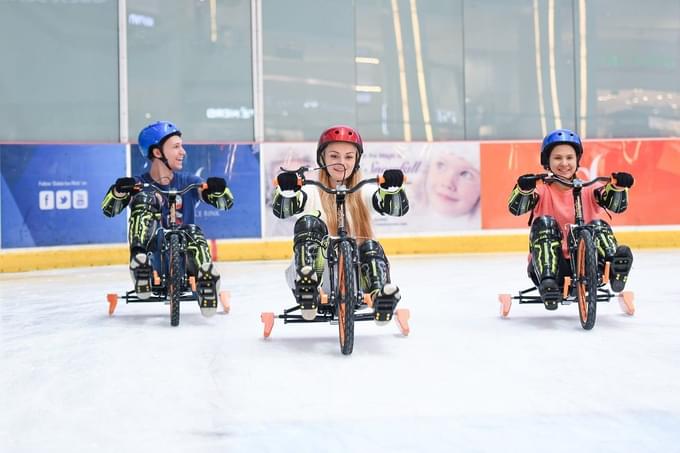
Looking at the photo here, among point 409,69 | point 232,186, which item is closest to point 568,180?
point 232,186

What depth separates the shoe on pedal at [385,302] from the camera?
140 inches

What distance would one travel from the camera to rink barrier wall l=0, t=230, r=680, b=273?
27.9 feet

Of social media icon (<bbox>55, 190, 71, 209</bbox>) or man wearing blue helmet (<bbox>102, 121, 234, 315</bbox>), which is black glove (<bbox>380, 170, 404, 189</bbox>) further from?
social media icon (<bbox>55, 190, 71, 209</bbox>)

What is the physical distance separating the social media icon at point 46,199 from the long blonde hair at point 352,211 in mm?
5144

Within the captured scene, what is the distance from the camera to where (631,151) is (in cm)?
1015

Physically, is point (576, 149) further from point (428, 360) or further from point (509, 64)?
point (509, 64)

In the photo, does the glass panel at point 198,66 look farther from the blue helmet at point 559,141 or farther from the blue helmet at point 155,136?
the blue helmet at point 559,141

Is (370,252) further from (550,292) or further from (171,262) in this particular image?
(171,262)

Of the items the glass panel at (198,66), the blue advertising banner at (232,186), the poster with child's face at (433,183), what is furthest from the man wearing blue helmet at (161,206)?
the poster with child's face at (433,183)

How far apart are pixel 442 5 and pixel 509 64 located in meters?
1.01

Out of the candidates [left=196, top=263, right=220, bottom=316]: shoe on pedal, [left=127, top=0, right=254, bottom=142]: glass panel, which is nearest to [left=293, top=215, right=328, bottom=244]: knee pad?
[left=196, top=263, right=220, bottom=316]: shoe on pedal

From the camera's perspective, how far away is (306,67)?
10.0 m

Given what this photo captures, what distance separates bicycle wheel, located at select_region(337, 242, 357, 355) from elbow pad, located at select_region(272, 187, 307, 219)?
35 cm

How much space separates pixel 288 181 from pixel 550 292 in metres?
1.42
